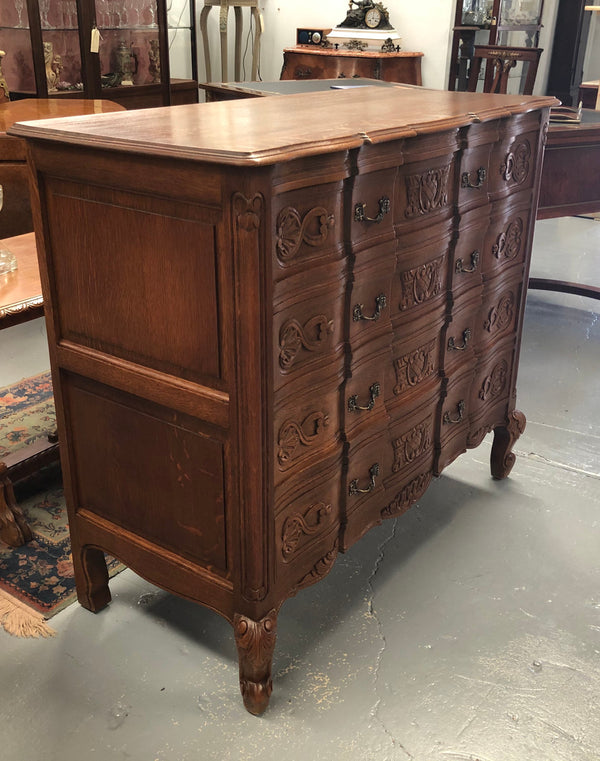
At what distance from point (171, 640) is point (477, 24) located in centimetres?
687

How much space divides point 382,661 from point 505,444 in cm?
112

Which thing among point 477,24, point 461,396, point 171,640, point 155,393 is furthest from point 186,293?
point 477,24

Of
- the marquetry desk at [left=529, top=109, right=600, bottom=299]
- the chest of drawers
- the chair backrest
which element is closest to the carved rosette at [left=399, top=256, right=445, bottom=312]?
the chest of drawers

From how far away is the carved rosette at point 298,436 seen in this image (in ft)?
5.69

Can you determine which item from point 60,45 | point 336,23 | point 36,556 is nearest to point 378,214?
point 36,556

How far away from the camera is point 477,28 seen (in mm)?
7270

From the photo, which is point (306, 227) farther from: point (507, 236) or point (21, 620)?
point (21, 620)

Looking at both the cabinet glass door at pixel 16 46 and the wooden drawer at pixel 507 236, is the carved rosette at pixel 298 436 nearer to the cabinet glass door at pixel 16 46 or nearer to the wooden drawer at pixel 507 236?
the wooden drawer at pixel 507 236

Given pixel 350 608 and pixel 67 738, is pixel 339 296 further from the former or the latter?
pixel 67 738

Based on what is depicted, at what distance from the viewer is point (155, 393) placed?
5.79 ft

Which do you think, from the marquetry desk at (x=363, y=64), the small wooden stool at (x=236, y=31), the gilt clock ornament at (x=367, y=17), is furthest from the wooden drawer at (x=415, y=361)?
the small wooden stool at (x=236, y=31)

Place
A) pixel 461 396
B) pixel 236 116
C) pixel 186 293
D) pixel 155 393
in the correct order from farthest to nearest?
pixel 461 396
pixel 236 116
pixel 155 393
pixel 186 293

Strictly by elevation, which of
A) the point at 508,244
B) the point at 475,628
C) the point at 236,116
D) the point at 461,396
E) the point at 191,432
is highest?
the point at 236,116

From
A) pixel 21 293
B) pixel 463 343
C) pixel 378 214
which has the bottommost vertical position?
pixel 463 343
